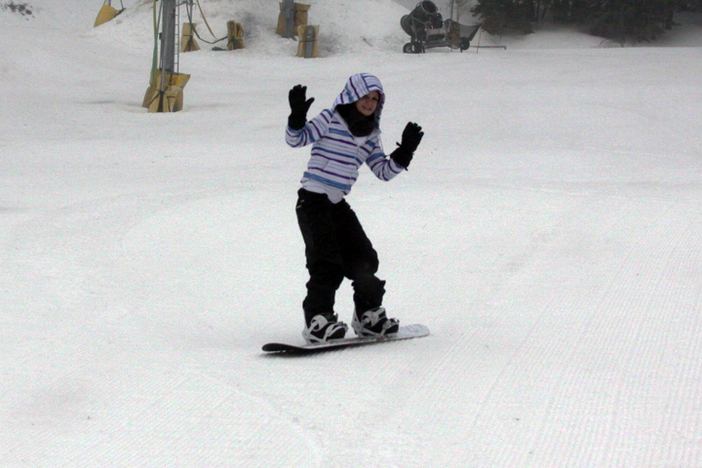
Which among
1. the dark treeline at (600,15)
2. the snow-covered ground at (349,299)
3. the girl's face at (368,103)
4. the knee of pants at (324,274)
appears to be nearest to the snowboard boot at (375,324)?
the snow-covered ground at (349,299)

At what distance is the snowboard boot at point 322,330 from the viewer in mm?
4340

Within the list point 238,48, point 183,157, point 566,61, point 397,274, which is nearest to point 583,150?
point 183,157

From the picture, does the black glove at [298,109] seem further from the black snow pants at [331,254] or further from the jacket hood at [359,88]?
the black snow pants at [331,254]

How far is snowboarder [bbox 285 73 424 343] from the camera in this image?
430 cm

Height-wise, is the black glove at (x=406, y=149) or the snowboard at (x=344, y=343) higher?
the black glove at (x=406, y=149)

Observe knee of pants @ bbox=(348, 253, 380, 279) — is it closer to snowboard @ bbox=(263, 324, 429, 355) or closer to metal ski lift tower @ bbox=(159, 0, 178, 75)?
snowboard @ bbox=(263, 324, 429, 355)

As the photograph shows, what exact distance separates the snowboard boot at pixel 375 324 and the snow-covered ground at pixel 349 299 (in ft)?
0.53

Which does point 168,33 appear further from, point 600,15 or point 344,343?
point 600,15

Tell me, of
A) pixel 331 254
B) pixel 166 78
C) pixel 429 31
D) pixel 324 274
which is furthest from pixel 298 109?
pixel 429 31

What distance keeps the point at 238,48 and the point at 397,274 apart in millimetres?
22226

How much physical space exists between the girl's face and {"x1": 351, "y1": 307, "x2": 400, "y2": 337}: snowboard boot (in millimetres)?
1054

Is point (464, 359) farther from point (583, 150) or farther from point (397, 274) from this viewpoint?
point (583, 150)

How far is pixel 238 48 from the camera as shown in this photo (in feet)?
88.9

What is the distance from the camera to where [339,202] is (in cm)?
445
